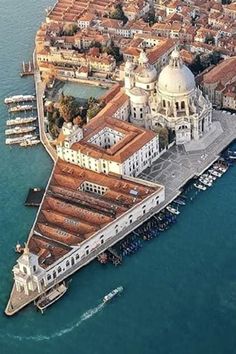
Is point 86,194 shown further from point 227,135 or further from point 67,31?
point 67,31

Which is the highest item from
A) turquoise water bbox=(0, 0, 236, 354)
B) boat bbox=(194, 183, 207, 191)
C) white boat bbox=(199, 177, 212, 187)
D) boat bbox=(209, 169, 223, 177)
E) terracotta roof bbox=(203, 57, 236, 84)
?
terracotta roof bbox=(203, 57, 236, 84)

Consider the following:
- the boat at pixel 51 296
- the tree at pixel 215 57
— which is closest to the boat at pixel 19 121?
the tree at pixel 215 57

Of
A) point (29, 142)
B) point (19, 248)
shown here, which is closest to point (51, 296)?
point (19, 248)

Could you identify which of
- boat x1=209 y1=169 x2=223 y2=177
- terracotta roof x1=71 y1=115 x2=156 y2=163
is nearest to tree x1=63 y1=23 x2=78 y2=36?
terracotta roof x1=71 y1=115 x2=156 y2=163

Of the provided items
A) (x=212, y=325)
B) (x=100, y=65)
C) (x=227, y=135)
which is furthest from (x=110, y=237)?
(x=100, y=65)

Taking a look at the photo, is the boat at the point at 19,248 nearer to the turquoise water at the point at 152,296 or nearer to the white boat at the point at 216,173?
the turquoise water at the point at 152,296

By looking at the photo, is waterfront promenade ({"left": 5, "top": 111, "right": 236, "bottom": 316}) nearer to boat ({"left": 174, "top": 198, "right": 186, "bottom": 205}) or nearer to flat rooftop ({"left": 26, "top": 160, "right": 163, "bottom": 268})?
boat ({"left": 174, "top": 198, "right": 186, "bottom": 205})

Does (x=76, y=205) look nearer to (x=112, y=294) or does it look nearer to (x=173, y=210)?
(x=173, y=210)
